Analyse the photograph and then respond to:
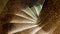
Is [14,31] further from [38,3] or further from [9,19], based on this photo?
[38,3]

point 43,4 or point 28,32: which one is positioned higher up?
point 43,4

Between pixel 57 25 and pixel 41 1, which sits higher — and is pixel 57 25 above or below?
below

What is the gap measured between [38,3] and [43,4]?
31mm

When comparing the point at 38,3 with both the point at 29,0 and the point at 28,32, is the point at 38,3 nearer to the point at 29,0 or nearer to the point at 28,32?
the point at 29,0

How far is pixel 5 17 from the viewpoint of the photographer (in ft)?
2.64

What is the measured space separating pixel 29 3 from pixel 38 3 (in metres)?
0.04

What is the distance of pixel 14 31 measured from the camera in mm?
819

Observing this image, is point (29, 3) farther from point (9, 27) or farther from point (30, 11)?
point (9, 27)

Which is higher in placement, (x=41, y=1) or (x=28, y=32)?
(x=41, y=1)

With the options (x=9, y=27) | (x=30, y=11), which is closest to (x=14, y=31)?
(x=9, y=27)

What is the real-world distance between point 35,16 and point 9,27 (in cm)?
14

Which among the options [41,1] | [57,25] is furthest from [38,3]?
[57,25]

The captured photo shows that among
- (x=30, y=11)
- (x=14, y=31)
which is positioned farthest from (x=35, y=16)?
(x=14, y=31)

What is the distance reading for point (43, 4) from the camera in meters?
0.75
